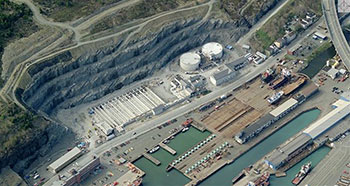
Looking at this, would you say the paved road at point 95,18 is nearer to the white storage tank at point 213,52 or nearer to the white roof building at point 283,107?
the white storage tank at point 213,52

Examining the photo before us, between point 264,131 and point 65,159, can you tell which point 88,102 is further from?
point 264,131

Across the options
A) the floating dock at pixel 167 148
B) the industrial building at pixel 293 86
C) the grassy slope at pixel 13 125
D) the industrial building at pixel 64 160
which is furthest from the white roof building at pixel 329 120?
the grassy slope at pixel 13 125

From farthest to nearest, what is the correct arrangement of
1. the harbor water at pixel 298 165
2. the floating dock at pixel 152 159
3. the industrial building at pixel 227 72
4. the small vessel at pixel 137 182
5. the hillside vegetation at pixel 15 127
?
the industrial building at pixel 227 72 → the floating dock at pixel 152 159 → the harbor water at pixel 298 165 → the small vessel at pixel 137 182 → the hillside vegetation at pixel 15 127

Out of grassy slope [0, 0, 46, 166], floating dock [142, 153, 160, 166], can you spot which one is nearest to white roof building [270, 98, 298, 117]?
floating dock [142, 153, 160, 166]

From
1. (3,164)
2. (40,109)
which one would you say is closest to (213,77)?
(40,109)

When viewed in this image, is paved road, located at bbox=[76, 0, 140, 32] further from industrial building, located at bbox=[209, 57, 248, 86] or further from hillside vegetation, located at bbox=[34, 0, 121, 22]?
industrial building, located at bbox=[209, 57, 248, 86]

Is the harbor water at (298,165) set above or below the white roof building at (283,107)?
below

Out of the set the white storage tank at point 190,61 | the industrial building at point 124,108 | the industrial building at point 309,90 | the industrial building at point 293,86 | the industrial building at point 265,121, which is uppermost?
the white storage tank at point 190,61
